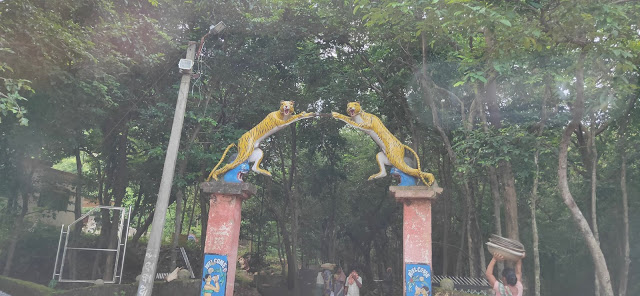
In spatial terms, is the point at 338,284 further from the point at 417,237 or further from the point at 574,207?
the point at 574,207

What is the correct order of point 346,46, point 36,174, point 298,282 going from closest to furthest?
point 346,46 → point 36,174 → point 298,282

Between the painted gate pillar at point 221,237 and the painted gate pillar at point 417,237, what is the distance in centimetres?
293

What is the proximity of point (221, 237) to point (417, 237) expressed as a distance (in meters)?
3.52

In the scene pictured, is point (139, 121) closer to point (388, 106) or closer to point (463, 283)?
point (388, 106)

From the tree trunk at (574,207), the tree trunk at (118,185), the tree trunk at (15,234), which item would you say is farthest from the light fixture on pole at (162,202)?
the tree trunk at (15,234)

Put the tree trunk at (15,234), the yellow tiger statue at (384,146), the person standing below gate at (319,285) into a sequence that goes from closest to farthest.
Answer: the yellow tiger statue at (384,146), the person standing below gate at (319,285), the tree trunk at (15,234)

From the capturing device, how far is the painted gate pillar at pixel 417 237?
732 cm

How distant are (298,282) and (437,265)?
256 inches

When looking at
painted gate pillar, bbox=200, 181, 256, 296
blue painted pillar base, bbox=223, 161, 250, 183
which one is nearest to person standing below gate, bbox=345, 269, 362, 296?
painted gate pillar, bbox=200, 181, 256, 296

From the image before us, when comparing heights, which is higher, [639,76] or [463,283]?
[639,76]

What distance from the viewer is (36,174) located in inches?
580

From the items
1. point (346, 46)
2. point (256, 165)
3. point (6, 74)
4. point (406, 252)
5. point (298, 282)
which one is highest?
point (346, 46)

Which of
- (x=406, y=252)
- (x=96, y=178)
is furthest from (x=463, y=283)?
(x=96, y=178)

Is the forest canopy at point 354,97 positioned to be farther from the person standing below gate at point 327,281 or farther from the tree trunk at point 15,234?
the person standing below gate at point 327,281
